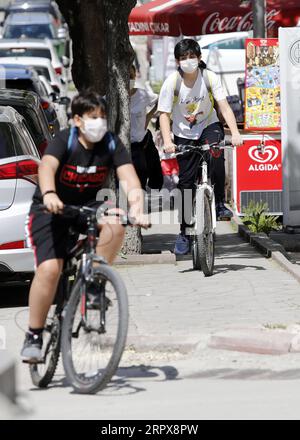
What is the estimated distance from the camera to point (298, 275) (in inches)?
418

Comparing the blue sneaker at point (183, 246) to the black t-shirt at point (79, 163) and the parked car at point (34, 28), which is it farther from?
the parked car at point (34, 28)

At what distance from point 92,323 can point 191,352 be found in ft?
4.55

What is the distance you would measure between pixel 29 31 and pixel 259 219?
28.1m

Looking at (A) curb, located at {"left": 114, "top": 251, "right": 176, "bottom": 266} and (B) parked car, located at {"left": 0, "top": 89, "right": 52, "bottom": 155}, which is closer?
(A) curb, located at {"left": 114, "top": 251, "right": 176, "bottom": 266}

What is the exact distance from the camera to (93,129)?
280 inches

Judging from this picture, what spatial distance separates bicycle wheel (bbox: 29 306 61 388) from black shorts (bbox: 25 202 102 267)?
380mm

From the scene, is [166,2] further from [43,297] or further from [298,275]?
[43,297]

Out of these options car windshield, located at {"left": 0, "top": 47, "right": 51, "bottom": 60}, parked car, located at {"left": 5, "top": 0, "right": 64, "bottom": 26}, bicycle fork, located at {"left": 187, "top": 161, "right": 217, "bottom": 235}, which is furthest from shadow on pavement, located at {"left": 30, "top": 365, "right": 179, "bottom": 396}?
parked car, located at {"left": 5, "top": 0, "right": 64, "bottom": 26}

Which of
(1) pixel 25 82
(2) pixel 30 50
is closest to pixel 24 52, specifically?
(2) pixel 30 50

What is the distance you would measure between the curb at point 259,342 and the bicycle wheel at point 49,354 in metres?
1.30

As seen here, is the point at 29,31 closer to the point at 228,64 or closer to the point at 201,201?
the point at 228,64

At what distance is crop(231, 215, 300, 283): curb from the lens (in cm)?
1119

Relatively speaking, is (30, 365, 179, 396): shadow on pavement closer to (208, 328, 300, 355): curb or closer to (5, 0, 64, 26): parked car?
(208, 328, 300, 355): curb

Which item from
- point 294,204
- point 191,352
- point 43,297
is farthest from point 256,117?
point 43,297
